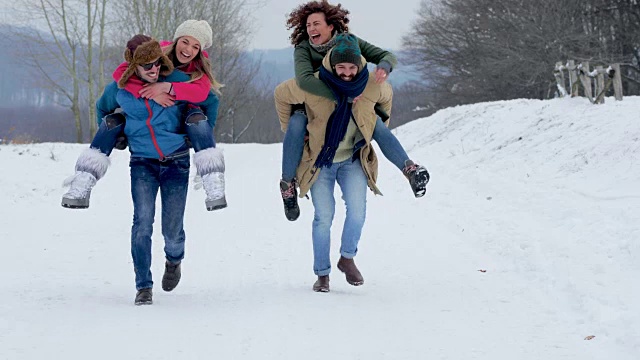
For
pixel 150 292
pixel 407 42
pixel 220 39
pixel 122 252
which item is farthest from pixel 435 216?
pixel 407 42

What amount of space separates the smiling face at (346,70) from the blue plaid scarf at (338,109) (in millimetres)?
25

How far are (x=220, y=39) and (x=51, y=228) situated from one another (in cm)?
2513

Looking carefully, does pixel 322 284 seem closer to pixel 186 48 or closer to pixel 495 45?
pixel 186 48

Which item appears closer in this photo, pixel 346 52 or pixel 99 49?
pixel 346 52

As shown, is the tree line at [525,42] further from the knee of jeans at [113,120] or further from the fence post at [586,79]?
the knee of jeans at [113,120]

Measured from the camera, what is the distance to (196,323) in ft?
13.7

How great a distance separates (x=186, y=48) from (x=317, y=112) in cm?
105

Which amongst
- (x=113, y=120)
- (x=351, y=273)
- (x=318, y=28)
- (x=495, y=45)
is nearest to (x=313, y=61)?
(x=318, y=28)

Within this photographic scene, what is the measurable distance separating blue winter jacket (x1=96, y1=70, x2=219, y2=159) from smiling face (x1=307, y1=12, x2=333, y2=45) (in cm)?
100

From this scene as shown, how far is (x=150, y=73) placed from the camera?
456 cm

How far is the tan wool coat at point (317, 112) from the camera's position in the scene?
4852 mm

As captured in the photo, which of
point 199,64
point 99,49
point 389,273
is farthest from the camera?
point 99,49

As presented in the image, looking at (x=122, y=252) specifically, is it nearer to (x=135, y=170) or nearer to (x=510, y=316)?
(x=135, y=170)

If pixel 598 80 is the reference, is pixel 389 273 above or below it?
below
